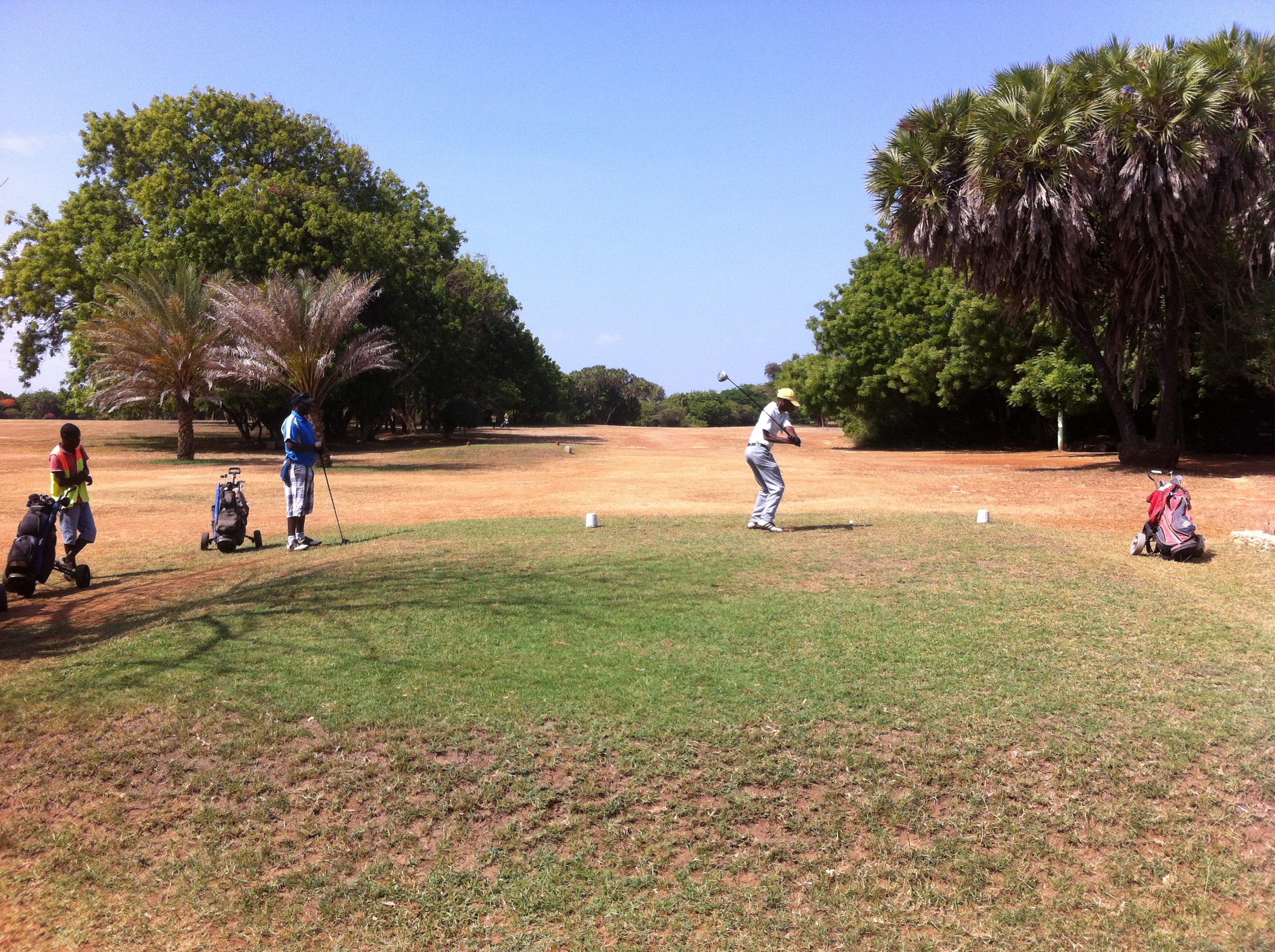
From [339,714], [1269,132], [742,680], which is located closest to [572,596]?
[742,680]

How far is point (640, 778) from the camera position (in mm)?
5289

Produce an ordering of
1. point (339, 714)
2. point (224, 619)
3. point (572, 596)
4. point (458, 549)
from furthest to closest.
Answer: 1. point (458, 549)
2. point (572, 596)
3. point (224, 619)
4. point (339, 714)

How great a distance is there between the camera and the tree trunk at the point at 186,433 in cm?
3231

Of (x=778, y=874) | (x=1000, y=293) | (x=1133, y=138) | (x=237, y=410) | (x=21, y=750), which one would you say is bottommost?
(x=778, y=874)

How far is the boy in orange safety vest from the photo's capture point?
10234 mm

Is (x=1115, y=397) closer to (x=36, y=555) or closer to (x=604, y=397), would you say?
(x=36, y=555)

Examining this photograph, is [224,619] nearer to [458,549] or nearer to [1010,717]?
[458,549]

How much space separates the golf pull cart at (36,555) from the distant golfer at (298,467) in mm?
2484

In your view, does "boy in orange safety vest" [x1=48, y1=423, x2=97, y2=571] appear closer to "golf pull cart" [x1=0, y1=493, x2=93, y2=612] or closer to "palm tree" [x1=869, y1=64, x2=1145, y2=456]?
"golf pull cart" [x1=0, y1=493, x2=93, y2=612]

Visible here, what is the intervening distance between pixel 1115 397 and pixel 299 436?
21259 millimetres

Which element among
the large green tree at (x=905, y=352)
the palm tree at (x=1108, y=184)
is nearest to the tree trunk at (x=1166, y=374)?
the palm tree at (x=1108, y=184)

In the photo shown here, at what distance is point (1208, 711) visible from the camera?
637cm

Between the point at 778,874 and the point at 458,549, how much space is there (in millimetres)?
7626

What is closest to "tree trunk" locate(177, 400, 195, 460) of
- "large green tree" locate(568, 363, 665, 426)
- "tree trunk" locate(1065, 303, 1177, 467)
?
"tree trunk" locate(1065, 303, 1177, 467)
